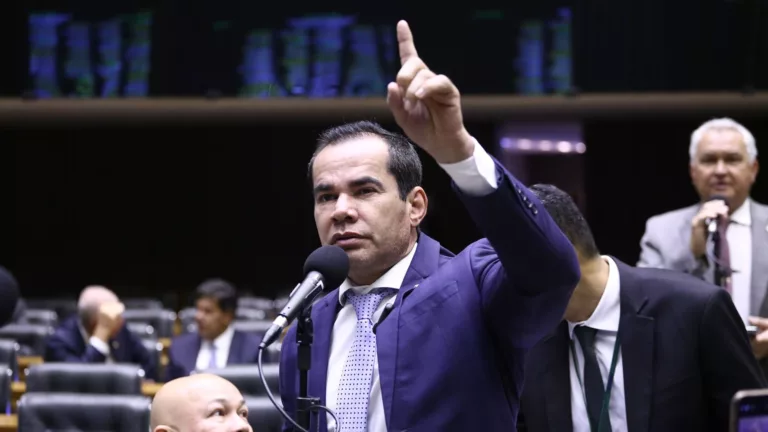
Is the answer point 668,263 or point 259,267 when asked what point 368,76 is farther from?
point 668,263

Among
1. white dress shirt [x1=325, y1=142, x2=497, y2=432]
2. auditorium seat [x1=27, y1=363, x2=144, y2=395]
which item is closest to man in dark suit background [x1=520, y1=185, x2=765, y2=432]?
white dress shirt [x1=325, y1=142, x2=497, y2=432]

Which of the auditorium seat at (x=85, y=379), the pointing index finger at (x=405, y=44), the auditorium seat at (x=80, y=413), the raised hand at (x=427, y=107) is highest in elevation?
the pointing index finger at (x=405, y=44)

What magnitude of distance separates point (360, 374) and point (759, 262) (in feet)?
6.06

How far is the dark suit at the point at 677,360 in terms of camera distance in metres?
2.20

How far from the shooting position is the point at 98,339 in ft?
20.4

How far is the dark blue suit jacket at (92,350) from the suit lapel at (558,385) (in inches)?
168

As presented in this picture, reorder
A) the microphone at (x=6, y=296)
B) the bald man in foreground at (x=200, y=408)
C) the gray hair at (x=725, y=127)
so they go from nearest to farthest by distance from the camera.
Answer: the microphone at (x=6, y=296), the bald man in foreground at (x=200, y=408), the gray hair at (x=725, y=127)

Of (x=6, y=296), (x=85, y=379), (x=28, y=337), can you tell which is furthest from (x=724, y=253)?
(x=28, y=337)

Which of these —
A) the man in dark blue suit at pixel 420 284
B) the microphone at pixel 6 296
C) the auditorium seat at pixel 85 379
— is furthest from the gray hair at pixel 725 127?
the microphone at pixel 6 296

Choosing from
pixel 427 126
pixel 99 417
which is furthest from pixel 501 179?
pixel 99 417

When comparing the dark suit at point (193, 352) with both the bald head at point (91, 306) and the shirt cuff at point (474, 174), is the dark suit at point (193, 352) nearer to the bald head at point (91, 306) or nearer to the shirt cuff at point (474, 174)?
the bald head at point (91, 306)

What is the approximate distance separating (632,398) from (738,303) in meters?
1.24

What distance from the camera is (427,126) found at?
1.62 m

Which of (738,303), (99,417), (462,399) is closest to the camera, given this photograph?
(462,399)
